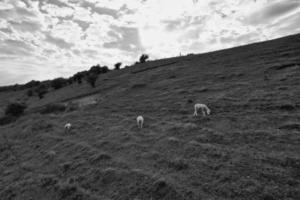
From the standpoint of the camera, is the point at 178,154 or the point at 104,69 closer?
the point at 178,154

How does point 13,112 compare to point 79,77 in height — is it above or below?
below

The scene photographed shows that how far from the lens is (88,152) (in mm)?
12484

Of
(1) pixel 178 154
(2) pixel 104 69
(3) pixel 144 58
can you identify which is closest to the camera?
(1) pixel 178 154

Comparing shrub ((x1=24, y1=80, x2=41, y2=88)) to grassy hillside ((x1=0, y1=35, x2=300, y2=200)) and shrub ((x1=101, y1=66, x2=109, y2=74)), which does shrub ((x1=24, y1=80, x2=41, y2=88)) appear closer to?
shrub ((x1=101, y1=66, x2=109, y2=74))

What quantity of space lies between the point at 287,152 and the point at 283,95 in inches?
359

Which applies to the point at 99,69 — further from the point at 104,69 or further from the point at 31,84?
the point at 31,84

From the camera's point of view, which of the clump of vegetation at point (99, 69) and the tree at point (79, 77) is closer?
the tree at point (79, 77)

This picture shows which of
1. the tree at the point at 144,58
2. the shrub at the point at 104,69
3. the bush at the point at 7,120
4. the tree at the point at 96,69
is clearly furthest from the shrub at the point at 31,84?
the bush at the point at 7,120

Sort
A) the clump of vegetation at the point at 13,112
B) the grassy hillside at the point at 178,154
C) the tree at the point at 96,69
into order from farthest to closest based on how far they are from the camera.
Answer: the tree at the point at 96,69 → the clump of vegetation at the point at 13,112 → the grassy hillside at the point at 178,154

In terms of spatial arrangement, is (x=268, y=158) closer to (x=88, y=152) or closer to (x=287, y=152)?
(x=287, y=152)

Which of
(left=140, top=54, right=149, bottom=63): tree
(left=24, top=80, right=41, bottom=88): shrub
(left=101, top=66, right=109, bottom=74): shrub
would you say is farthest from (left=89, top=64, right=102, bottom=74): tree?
(left=24, top=80, right=41, bottom=88): shrub

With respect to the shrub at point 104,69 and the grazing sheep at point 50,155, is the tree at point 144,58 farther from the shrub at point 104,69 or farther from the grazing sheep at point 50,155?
the grazing sheep at point 50,155

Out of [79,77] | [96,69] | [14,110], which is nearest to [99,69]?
[96,69]

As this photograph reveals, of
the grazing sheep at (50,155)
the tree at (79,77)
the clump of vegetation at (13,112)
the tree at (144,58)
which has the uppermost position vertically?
the tree at (144,58)
